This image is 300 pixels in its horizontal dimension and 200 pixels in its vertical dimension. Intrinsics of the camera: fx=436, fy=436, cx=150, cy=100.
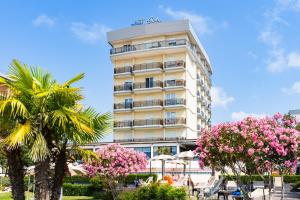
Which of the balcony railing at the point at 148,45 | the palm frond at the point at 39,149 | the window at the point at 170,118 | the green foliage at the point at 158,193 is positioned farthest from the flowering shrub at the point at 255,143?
the balcony railing at the point at 148,45

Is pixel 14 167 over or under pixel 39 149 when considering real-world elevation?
under

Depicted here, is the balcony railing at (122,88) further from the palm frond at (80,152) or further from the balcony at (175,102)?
the palm frond at (80,152)

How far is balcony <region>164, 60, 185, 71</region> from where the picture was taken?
5788cm

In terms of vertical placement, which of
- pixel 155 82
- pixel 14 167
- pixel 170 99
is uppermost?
pixel 155 82

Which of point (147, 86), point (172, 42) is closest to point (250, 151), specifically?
point (172, 42)

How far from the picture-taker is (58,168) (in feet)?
38.3

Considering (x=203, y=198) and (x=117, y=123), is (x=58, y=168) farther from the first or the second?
(x=117, y=123)

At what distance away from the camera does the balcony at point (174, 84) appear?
5772 cm

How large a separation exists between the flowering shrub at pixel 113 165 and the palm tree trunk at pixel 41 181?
42.6ft

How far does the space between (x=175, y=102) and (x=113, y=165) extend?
33.3 meters

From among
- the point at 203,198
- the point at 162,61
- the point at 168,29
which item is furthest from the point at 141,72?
the point at 203,198

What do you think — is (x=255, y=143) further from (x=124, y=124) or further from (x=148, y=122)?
(x=124, y=124)

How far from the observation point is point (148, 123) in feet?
192

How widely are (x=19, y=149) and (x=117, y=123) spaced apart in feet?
161
